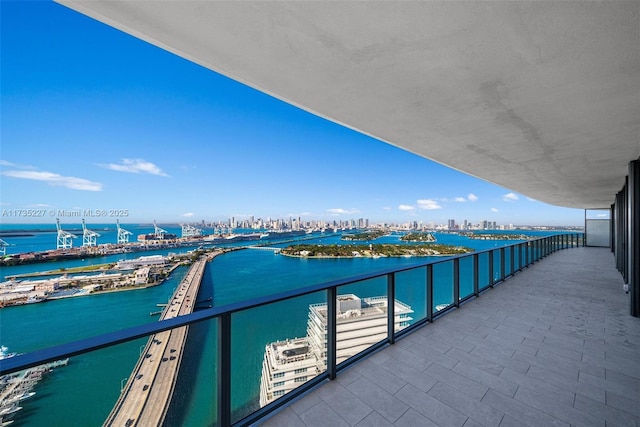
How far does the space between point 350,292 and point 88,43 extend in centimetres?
1397

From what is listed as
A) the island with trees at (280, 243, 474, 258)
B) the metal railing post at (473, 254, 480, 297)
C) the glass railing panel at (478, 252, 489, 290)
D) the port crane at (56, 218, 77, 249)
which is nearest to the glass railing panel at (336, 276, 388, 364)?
the metal railing post at (473, 254, 480, 297)

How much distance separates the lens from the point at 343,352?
261 centimetres

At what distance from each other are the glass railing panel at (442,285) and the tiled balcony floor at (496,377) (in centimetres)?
→ 24

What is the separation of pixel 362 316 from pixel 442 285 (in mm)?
1778

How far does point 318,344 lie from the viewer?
8.44ft

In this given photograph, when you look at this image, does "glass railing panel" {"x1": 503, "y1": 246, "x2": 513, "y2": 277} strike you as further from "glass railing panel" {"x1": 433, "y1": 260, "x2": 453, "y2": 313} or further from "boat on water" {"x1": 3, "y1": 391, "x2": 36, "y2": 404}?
"boat on water" {"x1": 3, "y1": 391, "x2": 36, "y2": 404}

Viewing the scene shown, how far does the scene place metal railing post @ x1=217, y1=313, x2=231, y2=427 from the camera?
5.65 feet

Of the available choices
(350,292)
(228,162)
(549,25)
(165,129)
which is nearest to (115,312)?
(165,129)

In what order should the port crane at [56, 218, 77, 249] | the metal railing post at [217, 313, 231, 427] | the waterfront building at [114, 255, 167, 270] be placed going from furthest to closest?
the port crane at [56, 218, 77, 249], the waterfront building at [114, 255, 167, 270], the metal railing post at [217, 313, 231, 427]

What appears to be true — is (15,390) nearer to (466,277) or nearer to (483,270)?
(466,277)

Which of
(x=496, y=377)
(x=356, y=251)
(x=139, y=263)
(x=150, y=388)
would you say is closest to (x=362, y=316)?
(x=496, y=377)

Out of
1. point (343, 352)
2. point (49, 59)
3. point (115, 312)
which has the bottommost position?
point (115, 312)

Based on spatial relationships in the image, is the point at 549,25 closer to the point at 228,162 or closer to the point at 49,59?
the point at 49,59

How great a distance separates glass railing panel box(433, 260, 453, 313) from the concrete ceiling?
86.3 inches
